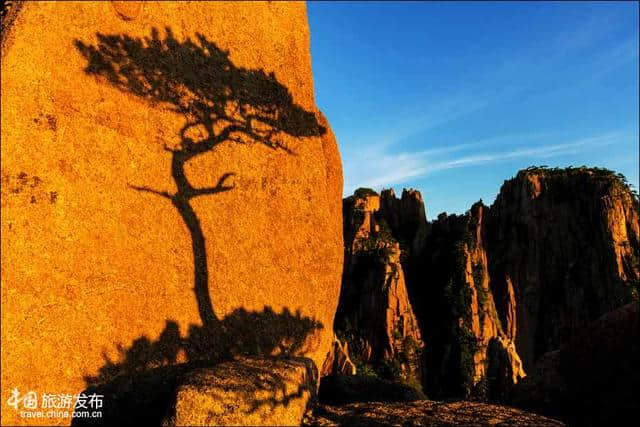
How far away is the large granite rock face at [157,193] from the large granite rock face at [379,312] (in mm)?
45298

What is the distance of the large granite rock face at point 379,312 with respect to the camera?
50469 millimetres

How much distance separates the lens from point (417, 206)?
67250 mm

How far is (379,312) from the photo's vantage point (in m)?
51.6

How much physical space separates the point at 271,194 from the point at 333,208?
172cm

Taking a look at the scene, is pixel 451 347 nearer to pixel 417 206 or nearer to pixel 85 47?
pixel 417 206

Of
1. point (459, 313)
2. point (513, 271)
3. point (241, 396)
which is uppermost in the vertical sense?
point (513, 271)

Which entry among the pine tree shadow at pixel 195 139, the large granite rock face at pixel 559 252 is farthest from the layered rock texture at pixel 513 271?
the pine tree shadow at pixel 195 139

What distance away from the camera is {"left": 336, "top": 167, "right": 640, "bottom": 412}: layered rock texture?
170 feet

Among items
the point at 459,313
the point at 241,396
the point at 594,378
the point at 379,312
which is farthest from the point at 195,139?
the point at 459,313

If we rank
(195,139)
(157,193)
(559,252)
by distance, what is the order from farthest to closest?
(559,252), (195,139), (157,193)

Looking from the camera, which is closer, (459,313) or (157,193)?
(157,193)

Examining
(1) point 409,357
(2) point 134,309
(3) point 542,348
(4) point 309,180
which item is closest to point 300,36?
(4) point 309,180

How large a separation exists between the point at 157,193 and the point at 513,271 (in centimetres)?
6101

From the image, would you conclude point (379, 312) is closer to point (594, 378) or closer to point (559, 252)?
point (559, 252)
